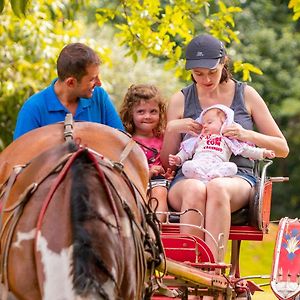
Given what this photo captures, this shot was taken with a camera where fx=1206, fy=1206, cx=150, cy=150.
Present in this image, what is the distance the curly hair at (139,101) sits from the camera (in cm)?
773

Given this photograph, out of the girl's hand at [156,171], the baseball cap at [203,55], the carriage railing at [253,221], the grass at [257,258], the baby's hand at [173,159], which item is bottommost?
the grass at [257,258]

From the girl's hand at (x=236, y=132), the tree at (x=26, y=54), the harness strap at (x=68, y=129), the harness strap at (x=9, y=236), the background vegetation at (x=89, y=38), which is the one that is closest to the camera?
the harness strap at (x=9, y=236)

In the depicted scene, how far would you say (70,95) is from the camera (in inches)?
242

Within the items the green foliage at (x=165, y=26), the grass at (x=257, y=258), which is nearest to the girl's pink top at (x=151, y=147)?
the green foliage at (x=165, y=26)

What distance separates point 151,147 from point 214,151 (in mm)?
558

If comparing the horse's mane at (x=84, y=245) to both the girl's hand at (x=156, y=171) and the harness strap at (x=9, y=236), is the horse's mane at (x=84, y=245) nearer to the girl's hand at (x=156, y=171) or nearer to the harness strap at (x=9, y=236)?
the harness strap at (x=9, y=236)

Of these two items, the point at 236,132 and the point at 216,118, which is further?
the point at 216,118

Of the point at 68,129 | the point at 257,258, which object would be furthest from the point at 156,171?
the point at 257,258

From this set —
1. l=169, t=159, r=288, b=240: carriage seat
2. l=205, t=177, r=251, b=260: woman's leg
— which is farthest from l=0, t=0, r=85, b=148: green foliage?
l=205, t=177, r=251, b=260: woman's leg

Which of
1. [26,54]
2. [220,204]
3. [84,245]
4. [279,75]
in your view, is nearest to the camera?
[84,245]

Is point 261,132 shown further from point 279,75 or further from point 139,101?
point 279,75

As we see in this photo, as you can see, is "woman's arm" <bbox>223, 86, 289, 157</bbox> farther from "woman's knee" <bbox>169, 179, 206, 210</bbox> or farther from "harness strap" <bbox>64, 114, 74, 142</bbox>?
"harness strap" <bbox>64, 114, 74, 142</bbox>

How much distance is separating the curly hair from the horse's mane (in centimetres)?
295

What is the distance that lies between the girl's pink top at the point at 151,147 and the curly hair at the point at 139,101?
51 mm
